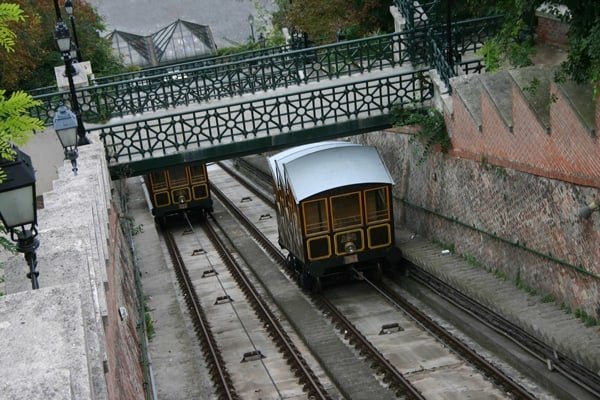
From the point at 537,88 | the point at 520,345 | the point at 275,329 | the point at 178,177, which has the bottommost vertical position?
the point at 275,329

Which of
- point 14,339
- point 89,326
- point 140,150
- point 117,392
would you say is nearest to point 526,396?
point 117,392

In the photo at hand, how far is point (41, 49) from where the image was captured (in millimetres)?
32688

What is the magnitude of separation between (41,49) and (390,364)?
22.6 m

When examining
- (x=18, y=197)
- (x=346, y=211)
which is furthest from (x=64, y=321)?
(x=346, y=211)

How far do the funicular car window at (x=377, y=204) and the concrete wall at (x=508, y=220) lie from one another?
53.3 inches

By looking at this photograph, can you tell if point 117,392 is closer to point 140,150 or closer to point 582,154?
point 582,154

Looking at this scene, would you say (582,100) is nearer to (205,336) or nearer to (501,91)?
(501,91)

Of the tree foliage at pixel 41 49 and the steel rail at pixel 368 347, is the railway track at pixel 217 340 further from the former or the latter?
the tree foliage at pixel 41 49

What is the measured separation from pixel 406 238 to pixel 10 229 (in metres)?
14.9

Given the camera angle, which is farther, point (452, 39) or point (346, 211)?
point (452, 39)

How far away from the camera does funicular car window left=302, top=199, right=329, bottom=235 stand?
1809 centimetres

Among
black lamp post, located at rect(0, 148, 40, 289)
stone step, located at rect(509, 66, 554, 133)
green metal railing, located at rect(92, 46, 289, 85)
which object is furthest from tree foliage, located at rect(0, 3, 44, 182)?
green metal railing, located at rect(92, 46, 289, 85)

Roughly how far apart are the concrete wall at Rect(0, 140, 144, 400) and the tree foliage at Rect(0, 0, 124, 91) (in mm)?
16887

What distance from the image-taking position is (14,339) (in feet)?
16.2
